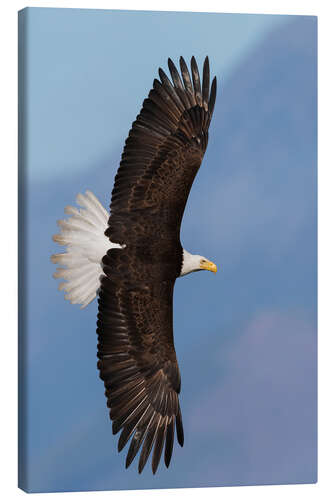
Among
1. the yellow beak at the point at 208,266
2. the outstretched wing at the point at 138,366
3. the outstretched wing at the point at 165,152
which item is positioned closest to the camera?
the outstretched wing at the point at 138,366

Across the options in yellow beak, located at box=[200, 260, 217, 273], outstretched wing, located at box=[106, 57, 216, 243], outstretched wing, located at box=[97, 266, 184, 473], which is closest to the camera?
outstretched wing, located at box=[97, 266, 184, 473]

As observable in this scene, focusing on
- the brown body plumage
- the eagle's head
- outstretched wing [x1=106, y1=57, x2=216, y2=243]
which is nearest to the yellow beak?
the eagle's head

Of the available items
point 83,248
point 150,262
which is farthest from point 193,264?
point 83,248

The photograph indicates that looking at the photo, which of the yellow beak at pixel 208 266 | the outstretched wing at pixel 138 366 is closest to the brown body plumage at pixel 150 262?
the outstretched wing at pixel 138 366

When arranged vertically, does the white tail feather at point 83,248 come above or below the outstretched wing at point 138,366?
above

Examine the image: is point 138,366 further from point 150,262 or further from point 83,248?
point 83,248

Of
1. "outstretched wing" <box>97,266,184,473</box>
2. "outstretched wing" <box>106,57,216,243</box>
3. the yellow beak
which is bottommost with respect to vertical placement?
"outstretched wing" <box>97,266,184,473</box>

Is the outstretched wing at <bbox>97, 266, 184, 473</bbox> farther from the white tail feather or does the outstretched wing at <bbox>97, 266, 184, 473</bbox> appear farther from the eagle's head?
A: the eagle's head

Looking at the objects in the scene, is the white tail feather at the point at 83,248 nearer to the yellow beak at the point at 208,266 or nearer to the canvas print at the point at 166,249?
the canvas print at the point at 166,249
